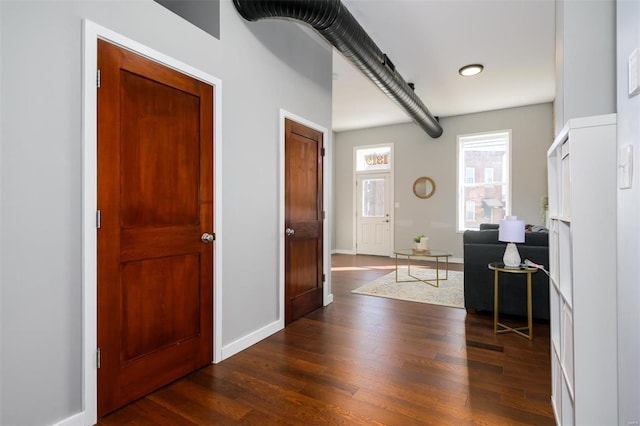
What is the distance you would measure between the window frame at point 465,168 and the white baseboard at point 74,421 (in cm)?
672

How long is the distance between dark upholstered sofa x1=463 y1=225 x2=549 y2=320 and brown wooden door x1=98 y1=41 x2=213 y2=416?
261cm

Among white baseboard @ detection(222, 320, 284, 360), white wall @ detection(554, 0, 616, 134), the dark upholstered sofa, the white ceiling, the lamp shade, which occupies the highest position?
the white ceiling

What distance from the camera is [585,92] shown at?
167 cm

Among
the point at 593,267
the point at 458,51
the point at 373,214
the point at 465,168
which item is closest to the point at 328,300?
the point at 593,267

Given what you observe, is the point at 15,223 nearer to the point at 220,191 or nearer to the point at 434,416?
the point at 220,191

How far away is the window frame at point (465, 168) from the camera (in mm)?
6664

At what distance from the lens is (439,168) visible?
23.7 feet

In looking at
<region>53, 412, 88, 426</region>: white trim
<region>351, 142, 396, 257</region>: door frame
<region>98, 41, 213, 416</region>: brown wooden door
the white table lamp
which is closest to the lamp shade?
the white table lamp

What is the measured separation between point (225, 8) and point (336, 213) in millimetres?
6276

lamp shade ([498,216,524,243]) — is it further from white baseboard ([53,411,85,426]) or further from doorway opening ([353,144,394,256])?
doorway opening ([353,144,394,256])

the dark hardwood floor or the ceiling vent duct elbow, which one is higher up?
the ceiling vent duct elbow

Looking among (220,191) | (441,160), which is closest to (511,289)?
(220,191)

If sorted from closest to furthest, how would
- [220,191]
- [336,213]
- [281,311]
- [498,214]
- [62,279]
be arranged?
1. [62,279]
2. [220,191]
3. [281,311]
4. [498,214]
5. [336,213]

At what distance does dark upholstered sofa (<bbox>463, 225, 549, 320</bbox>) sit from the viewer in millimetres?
3223
